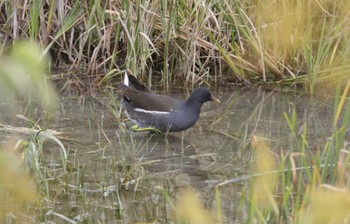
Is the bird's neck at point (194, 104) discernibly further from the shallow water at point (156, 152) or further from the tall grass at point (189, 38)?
the tall grass at point (189, 38)

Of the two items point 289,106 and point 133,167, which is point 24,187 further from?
point 289,106

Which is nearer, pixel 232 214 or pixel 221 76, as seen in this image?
pixel 232 214

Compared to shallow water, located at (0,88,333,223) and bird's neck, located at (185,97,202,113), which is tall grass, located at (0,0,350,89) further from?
bird's neck, located at (185,97,202,113)

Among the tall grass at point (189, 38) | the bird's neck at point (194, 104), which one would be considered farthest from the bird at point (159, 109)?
the tall grass at point (189, 38)

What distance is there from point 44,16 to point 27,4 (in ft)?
0.57

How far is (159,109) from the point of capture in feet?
18.8

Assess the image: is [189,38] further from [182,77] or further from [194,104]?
[194,104]

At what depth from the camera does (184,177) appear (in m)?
4.53

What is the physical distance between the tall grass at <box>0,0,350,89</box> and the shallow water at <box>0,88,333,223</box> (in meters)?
0.27

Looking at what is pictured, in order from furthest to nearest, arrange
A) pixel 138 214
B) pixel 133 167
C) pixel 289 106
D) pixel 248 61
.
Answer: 1. pixel 248 61
2. pixel 289 106
3. pixel 133 167
4. pixel 138 214

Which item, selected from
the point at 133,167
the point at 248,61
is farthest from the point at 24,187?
the point at 248,61

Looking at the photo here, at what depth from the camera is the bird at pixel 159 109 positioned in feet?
18.2

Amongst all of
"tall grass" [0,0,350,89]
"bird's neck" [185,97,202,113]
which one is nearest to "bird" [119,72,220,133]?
"bird's neck" [185,97,202,113]

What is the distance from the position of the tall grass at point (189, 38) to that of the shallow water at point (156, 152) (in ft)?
0.87
